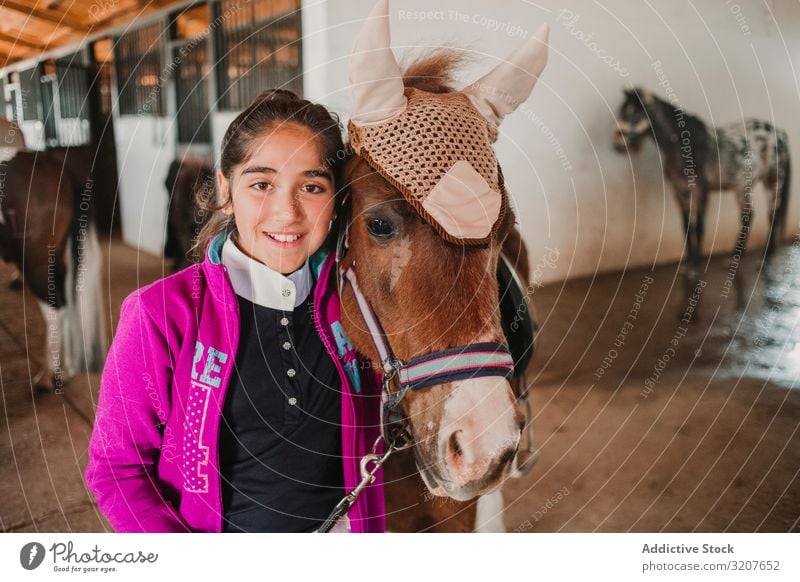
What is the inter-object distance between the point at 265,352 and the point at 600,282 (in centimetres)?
55

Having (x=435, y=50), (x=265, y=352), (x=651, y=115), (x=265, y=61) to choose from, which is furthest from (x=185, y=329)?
(x=651, y=115)

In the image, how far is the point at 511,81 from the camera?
2.73 feet

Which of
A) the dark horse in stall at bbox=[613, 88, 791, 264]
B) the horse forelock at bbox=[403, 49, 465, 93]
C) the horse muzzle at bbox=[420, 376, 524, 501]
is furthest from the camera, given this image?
the dark horse in stall at bbox=[613, 88, 791, 264]

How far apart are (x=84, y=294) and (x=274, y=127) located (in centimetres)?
41

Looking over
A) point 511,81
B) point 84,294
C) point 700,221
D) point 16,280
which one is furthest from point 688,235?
point 16,280

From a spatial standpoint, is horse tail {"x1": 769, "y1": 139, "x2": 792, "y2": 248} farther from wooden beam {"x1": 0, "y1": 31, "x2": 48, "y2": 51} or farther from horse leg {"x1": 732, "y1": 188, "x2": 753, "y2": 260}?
wooden beam {"x1": 0, "y1": 31, "x2": 48, "y2": 51}

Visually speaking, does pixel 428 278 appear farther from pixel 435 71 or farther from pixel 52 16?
pixel 52 16

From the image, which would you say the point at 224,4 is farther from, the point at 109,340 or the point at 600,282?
the point at 600,282

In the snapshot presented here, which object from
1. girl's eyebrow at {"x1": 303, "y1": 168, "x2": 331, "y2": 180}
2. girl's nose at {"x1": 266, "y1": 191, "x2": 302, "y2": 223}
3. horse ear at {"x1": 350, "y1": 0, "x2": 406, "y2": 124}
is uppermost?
horse ear at {"x1": 350, "y1": 0, "x2": 406, "y2": 124}

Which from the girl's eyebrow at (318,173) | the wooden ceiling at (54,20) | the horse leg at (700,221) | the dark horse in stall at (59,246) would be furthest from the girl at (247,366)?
the horse leg at (700,221)

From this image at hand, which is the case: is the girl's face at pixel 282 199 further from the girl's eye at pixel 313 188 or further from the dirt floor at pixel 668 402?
the dirt floor at pixel 668 402

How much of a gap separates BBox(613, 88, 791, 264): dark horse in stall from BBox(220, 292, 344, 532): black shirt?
59cm

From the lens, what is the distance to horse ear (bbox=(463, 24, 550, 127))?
0.80 m

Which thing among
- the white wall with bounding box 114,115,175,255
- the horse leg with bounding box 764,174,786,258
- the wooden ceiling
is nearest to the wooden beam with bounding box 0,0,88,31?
the wooden ceiling
